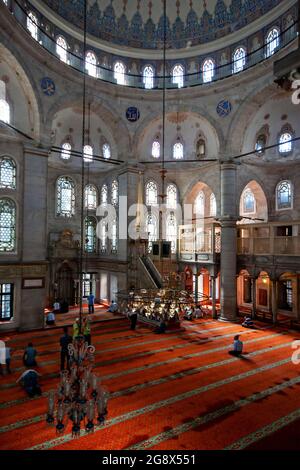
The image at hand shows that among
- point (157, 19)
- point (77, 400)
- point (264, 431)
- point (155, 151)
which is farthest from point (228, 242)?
point (157, 19)

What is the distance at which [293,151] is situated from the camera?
61.4ft

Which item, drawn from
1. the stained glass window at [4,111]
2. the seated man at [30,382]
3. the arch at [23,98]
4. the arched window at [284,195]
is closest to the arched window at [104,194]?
the arch at [23,98]

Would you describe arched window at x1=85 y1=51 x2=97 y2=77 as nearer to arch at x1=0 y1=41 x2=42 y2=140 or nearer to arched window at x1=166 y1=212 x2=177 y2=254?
arch at x1=0 y1=41 x2=42 y2=140

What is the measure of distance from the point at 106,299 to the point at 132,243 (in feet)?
18.6

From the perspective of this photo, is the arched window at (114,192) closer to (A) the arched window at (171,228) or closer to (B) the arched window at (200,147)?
(A) the arched window at (171,228)

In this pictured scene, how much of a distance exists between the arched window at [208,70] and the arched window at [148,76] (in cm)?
335

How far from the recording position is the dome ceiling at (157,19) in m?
17.6

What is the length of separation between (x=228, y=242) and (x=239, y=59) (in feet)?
34.5

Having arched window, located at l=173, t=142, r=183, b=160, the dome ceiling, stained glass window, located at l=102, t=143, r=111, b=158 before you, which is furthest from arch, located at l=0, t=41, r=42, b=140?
arched window, located at l=173, t=142, r=183, b=160

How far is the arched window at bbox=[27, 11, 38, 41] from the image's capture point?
1498 cm

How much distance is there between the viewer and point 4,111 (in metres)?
14.5
